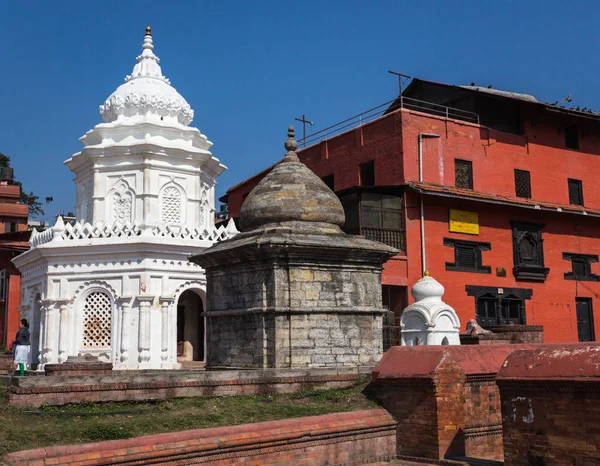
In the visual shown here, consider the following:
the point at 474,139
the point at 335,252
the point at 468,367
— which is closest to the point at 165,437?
the point at 468,367

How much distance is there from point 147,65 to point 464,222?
1229 centimetres

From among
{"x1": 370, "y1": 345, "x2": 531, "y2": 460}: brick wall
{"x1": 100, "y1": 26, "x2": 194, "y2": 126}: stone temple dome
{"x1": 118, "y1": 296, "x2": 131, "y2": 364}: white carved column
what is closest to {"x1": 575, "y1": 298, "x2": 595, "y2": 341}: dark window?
{"x1": 100, "y1": 26, "x2": 194, "y2": 126}: stone temple dome

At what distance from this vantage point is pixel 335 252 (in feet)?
34.3

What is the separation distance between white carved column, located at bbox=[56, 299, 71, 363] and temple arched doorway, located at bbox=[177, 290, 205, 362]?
3398mm

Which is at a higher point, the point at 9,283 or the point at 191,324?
the point at 9,283

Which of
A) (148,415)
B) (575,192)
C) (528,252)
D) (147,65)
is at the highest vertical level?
(147,65)

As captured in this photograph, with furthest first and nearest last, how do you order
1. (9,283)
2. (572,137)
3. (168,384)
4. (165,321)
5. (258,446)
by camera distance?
(9,283)
(572,137)
(165,321)
(168,384)
(258,446)

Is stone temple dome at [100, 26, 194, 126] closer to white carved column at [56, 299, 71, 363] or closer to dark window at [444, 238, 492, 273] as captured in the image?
white carved column at [56, 299, 71, 363]

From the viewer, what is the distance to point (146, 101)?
74.5 feet

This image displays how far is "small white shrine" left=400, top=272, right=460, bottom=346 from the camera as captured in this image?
1670 centimetres

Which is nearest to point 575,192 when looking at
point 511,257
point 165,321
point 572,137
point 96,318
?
point 572,137

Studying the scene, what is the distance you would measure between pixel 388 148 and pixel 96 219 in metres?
10.8

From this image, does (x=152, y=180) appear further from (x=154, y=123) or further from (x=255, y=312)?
(x=255, y=312)

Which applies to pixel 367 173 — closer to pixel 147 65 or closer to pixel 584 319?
pixel 147 65
